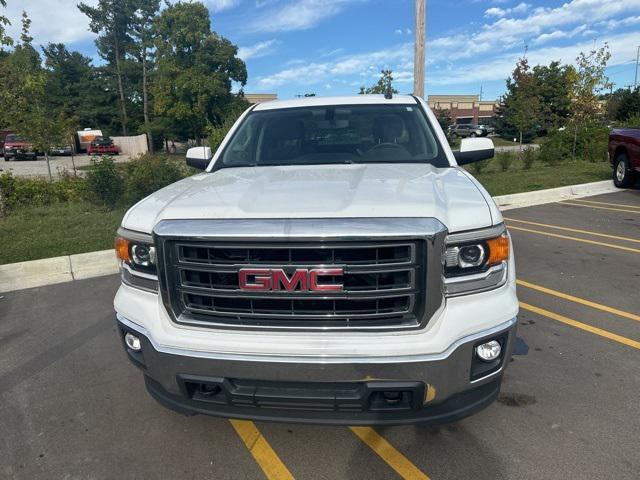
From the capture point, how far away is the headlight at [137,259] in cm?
242

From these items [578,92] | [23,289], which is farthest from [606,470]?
[578,92]

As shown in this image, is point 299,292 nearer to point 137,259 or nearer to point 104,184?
point 137,259

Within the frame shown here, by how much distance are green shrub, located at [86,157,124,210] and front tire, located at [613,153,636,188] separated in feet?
38.3

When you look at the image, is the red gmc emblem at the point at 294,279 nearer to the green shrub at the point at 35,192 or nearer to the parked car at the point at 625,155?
the green shrub at the point at 35,192

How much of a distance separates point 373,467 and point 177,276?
1.39 meters

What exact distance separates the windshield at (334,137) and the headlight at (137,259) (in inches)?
54.0

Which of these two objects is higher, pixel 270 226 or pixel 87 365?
pixel 270 226

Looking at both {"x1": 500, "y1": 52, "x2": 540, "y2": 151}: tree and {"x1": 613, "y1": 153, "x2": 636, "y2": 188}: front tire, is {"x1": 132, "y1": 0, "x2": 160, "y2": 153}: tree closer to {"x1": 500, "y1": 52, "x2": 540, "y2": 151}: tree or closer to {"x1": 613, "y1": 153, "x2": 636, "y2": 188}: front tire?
{"x1": 500, "y1": 52, "x2": 540, "y2": 151}: tree

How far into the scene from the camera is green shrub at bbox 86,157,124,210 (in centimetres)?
948

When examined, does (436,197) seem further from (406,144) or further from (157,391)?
(157,391)

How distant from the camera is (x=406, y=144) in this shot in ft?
12.3

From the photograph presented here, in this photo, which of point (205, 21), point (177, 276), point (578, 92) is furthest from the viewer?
point (205, 21)

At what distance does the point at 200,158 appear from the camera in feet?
14.0

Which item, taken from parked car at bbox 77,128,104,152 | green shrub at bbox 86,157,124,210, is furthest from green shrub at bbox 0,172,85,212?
parked car at bbox 77,128,104,152
